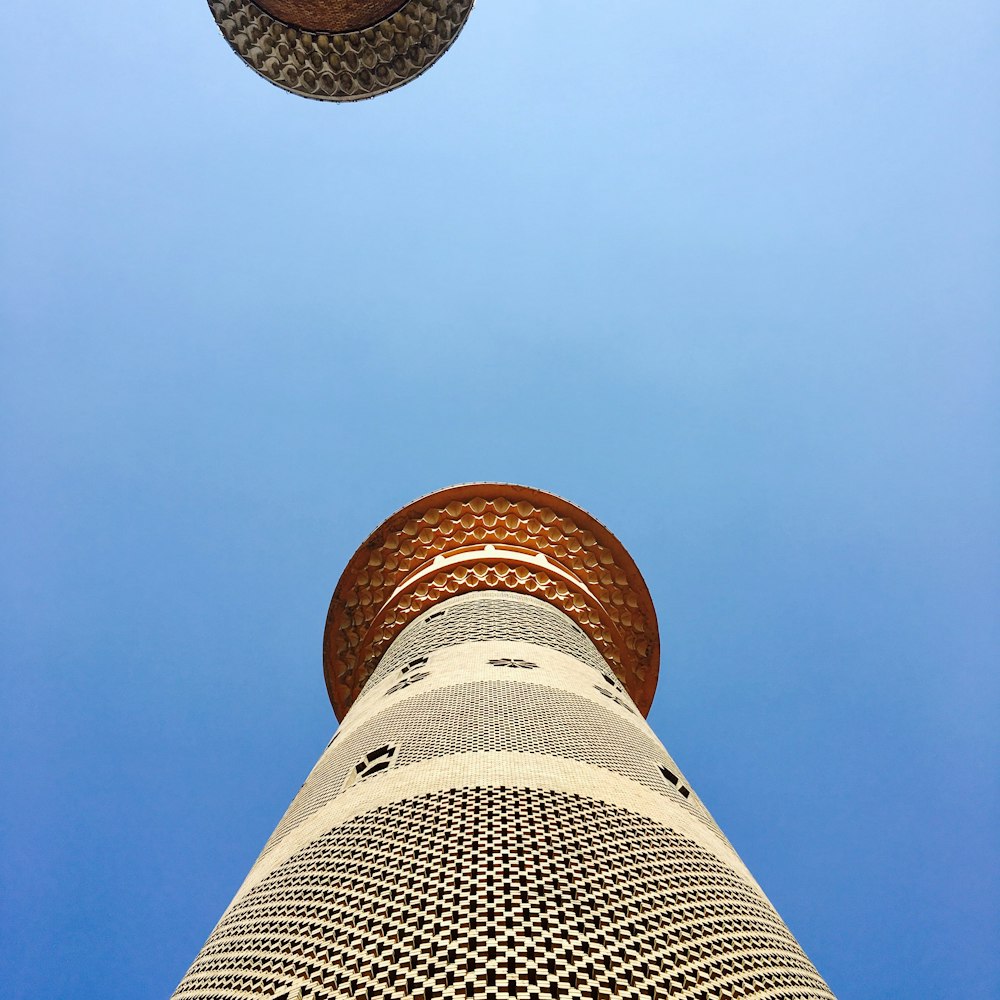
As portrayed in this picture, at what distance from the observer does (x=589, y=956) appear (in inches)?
120

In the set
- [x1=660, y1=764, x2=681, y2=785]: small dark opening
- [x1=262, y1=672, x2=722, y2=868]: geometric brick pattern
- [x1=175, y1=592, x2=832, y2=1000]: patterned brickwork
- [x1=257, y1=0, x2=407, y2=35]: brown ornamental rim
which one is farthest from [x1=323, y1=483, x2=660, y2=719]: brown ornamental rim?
[x1=257, y1=0, x2=407, y2=35]: brown ornamental rim

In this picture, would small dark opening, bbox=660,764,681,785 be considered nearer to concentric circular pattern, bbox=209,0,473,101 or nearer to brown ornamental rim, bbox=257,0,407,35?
concentric circular pattern, bbox=209,0,473,101

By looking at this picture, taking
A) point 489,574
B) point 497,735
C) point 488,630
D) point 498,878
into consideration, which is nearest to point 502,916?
point 498,878

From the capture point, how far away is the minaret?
306 centimetres

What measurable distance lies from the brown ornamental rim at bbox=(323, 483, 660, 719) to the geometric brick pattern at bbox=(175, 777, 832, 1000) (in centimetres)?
Answer: 576

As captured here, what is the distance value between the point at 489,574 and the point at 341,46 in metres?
5.66

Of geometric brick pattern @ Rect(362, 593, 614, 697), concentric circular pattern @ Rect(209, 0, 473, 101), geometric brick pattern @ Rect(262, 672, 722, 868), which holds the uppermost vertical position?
concentric circular pattern @ Rect(209, 0, 473, 101)

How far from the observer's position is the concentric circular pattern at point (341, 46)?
7145 mm

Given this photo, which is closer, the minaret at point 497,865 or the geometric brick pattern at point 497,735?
the minaret at point 497,865

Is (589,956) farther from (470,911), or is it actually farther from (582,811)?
(582,811)

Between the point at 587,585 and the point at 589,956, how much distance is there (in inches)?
303

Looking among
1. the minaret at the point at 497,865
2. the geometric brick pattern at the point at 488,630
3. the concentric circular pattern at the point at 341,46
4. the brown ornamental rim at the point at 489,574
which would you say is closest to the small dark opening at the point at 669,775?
the minaret at the point at 497,865

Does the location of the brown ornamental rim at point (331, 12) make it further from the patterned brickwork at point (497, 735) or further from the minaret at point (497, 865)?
the patterned brickwork at point (497, 735)

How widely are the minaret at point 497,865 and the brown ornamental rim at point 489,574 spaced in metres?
2.08
